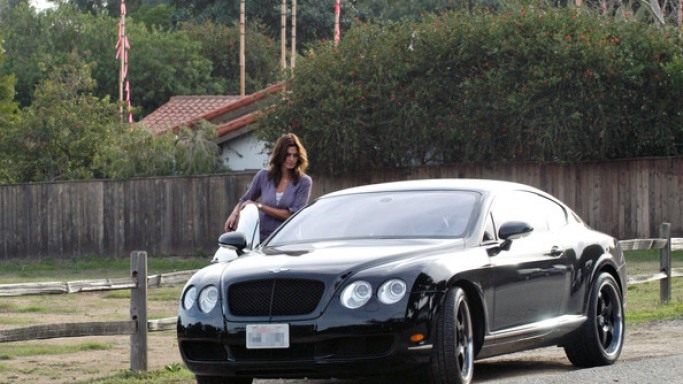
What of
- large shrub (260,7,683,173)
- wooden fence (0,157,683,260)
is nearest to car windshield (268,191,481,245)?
large shrub (260,7,683,173)

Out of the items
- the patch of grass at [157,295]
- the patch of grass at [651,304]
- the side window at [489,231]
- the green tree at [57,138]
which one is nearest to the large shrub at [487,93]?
the green tree at [57,138]

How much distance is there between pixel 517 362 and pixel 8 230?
23866 mm

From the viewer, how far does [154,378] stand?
10.9 meters

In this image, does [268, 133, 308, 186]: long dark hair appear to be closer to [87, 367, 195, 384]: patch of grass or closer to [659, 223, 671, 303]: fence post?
[87, 367, 195, 384]: patch of grass

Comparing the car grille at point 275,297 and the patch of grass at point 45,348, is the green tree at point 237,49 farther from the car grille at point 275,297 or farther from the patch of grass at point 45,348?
the car grille at point 275,297

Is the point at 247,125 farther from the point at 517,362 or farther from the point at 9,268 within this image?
the point at 517,362

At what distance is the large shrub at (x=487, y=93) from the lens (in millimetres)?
27219

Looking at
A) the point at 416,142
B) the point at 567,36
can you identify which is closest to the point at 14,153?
the point at 416,142

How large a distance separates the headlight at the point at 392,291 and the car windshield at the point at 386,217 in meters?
1.07

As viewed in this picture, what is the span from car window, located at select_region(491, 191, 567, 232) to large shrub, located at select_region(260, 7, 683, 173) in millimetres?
16157

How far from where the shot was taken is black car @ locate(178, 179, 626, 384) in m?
8.52

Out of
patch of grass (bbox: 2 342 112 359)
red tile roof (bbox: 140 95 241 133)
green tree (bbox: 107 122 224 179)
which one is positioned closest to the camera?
patch of grass (bbox: 2 342 112 359)

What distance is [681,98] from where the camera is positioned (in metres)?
27.3

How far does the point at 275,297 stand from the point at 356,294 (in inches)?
20.8
